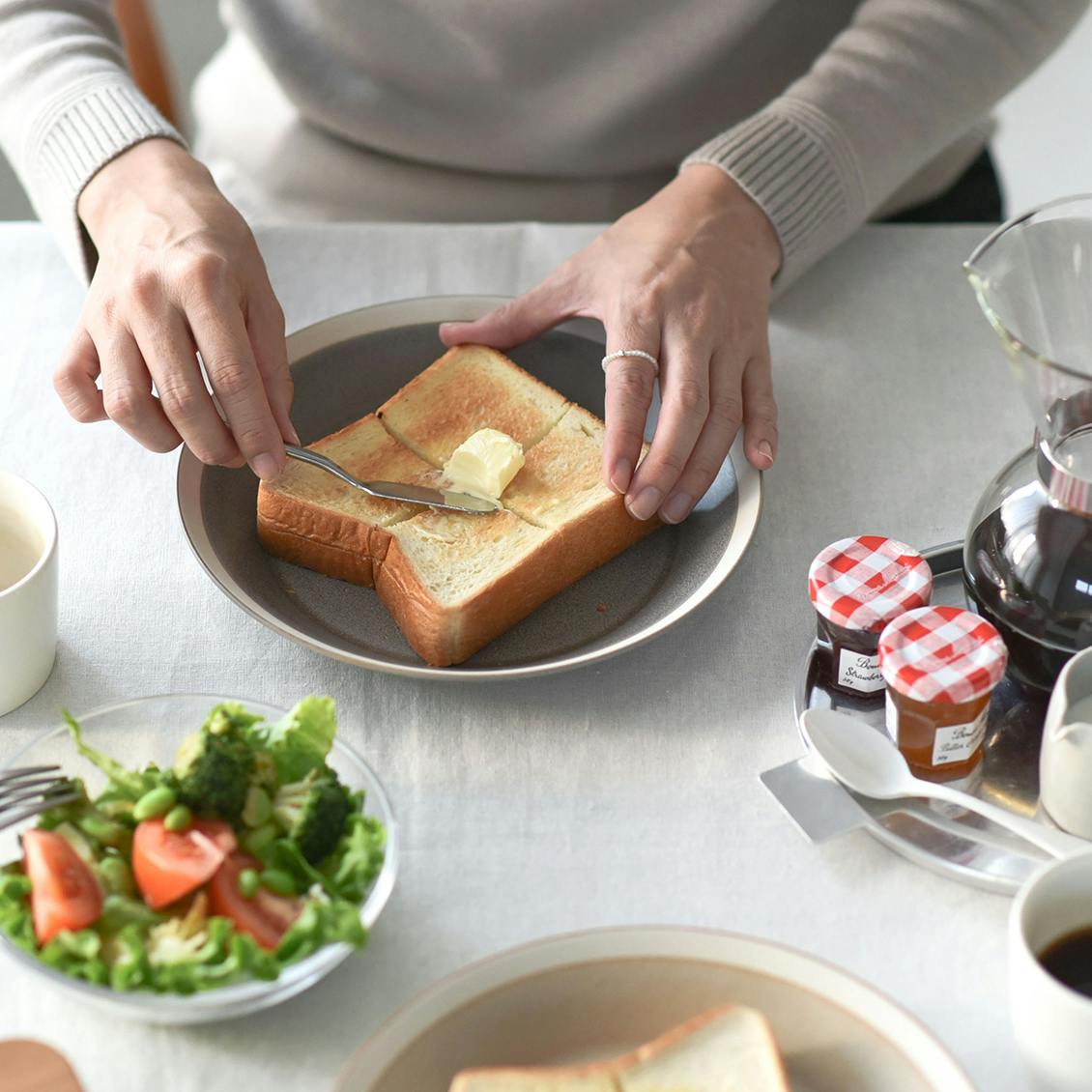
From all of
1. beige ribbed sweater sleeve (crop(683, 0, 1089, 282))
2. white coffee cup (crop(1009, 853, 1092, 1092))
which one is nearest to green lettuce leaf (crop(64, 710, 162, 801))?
white coffee cup (crop(1009, 853, 1092, 1092))

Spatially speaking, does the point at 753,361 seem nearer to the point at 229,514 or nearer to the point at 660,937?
the point at 229,514

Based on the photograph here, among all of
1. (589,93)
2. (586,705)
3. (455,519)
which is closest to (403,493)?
(455,519)

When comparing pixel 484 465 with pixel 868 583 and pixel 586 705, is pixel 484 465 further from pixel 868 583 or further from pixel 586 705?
pixel 868 583

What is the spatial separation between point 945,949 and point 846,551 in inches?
12.7

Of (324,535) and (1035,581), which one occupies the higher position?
(1035,581)

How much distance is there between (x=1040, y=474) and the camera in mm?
1001

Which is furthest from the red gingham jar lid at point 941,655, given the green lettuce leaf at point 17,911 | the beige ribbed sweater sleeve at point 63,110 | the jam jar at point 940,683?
the beige ribbed sweater sleeve at point 63,110

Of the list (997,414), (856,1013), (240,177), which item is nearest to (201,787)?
(856,1013)

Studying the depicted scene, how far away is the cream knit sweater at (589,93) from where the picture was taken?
Result: 1446 mm

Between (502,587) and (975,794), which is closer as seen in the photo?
(975,794)

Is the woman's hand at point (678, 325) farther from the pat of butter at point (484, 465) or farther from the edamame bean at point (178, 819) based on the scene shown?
the edamame bean at point (178, 819)

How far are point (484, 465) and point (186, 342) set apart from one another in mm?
299

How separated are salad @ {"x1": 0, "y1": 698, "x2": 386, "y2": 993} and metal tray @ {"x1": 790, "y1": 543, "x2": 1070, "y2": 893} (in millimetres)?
354

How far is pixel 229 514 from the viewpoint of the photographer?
1.22 m
